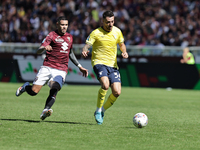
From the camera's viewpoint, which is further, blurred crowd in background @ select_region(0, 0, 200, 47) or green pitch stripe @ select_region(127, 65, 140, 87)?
blurred crowd in background @ select_region(0, 0, 200, 47)

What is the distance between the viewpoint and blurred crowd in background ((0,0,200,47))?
21.4 meters

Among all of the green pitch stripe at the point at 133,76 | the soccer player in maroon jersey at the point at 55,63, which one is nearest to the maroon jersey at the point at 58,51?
the soccer player in maroon jersey at the point at 55,63

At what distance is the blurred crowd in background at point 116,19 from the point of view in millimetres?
21359

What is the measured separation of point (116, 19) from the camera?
23.3 meters

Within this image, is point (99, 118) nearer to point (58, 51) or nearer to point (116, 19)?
point (58, 51)

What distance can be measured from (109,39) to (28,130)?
262cm

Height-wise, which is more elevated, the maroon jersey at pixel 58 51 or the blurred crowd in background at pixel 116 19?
the maroon jersey at pixel 58 51

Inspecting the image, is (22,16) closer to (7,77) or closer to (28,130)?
(7,77)

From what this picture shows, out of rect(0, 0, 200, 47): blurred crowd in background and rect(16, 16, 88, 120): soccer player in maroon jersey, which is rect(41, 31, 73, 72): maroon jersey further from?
rect(0, 0, 200, 47): blurred crowd in background

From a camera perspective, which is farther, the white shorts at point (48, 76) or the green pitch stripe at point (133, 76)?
the green pitch stripe at point (133, 76)

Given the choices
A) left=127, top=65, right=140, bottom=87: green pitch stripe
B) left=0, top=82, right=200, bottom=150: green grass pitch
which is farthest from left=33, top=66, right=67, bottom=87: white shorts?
left=127, top=65, right=140, bottom=87: green pitch stripe

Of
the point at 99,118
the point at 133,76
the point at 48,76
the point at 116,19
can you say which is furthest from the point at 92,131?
the point at 116,19

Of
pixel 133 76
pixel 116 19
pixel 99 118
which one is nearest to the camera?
pixel 99 118

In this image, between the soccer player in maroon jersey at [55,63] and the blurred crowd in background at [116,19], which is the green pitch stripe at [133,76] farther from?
the soccer player in maroon jersey at [55,63]
